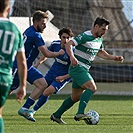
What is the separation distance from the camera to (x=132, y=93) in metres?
21.5

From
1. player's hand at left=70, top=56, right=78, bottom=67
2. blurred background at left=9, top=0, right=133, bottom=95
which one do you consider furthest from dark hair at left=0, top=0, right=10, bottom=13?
blurred background at left=9, top=0, right=133, bottom=95

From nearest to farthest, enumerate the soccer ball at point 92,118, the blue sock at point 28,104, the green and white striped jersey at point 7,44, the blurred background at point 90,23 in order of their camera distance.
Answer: the green and white striped jersey at point 7,44, the soccer ball at point 92,118, the blue sock at point 28,104, the blurred background at point 90,23

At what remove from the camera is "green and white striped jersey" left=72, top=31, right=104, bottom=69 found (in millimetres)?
11180

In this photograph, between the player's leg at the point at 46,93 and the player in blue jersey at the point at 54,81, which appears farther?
the player's leg at the point at 46,93

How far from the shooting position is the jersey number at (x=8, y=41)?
7.25 m

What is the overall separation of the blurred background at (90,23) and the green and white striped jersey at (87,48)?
29.9ft

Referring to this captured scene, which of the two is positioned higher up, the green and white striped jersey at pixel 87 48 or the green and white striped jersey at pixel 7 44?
the green and white striped jersey at pixel 7 44

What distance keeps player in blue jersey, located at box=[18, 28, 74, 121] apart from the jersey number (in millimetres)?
4211

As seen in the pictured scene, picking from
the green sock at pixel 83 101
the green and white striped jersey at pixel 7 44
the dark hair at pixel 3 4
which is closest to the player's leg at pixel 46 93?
the green sock at pixel 83 101

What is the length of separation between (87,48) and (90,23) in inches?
671

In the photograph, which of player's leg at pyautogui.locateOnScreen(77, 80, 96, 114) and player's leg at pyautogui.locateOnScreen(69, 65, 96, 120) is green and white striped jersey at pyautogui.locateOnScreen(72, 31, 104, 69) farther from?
player's leg at pyautogui.locateOnScreen(77, 80, 96, 114)

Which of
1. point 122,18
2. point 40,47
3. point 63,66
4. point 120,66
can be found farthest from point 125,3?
point 40,47

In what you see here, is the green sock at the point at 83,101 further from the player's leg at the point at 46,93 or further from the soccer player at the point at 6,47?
the soccer player at the point at 6,47

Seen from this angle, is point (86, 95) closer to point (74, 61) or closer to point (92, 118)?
point (92, 118)
